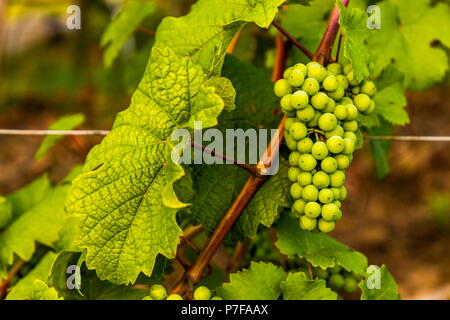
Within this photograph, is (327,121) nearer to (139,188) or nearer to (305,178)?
(305,178)

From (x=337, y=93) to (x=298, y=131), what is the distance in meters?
0.09

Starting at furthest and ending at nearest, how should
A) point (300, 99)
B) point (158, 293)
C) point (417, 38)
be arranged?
point (417, 38), point (158, 293), point (300, 99)

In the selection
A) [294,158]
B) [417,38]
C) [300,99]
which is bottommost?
[294,158]

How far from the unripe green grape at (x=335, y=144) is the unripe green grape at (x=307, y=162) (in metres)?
0.03

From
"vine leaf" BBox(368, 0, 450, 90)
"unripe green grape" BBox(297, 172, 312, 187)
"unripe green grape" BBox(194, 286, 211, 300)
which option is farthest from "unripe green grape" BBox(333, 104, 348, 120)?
"vine leaf" BBox(368, 0, 450, 90)

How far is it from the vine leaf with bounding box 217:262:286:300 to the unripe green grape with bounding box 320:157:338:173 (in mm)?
242

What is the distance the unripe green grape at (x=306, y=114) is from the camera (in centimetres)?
90

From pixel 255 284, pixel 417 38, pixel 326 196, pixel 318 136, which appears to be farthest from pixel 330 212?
pixel 417 38

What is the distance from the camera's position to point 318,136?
936 millimetres

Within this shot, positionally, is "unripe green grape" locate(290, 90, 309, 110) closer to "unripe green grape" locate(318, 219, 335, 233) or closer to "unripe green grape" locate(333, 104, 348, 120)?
"unripe green grape" locate(333, 104, 348, 120)

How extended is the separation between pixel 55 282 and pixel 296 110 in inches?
22.0

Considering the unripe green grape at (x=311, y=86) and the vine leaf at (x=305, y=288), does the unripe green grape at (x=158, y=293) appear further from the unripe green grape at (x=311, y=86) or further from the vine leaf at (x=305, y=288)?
the unripe green grape at (x=311, y=86)
